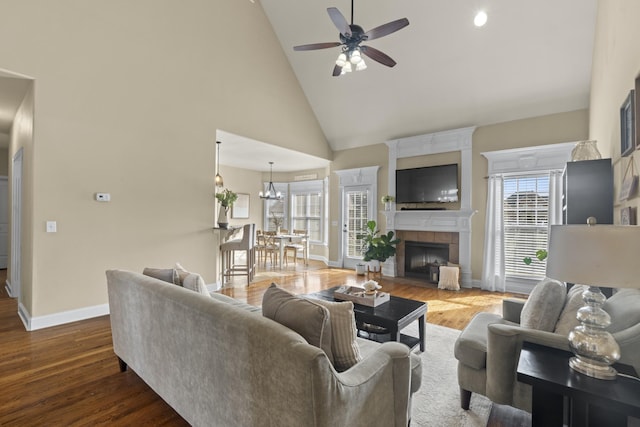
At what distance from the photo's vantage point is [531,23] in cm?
405

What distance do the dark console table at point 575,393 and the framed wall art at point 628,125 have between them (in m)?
1.54

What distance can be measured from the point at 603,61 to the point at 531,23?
121cm

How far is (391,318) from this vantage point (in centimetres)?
256

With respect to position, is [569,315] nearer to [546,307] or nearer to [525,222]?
[546,307]

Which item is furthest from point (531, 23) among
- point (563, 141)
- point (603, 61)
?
point (563, 141)

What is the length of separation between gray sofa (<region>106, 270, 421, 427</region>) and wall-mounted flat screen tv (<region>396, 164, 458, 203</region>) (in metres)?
4.55

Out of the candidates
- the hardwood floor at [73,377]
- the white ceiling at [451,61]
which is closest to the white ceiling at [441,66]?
the white ceiling at [451,61]

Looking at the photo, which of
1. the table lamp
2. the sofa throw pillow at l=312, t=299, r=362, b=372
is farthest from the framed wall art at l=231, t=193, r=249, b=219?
the table lamp

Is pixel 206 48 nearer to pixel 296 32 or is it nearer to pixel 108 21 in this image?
pixel 108 21

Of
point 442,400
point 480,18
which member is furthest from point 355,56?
point 442,400

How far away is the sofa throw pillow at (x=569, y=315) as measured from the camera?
1785mm

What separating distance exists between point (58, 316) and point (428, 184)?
6.07 m

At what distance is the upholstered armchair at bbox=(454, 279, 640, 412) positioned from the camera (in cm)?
167

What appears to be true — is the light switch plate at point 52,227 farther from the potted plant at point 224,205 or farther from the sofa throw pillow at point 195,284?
the sofa throw pillow at point 195,284
